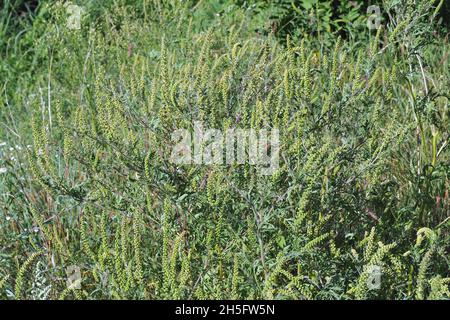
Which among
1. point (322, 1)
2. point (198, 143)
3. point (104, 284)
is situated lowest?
point (104, 284)

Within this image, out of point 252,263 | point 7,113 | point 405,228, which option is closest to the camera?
point 252,263

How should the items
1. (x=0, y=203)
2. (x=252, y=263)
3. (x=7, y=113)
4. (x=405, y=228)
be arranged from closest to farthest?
(x=252, y=263), (x=405, y=228), (x=0, y=203), (x=7, y=113)

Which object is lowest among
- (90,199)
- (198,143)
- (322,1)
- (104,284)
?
(104,284)

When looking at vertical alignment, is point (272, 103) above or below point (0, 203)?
above

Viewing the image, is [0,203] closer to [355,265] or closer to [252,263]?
[252,263]

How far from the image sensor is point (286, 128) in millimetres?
2162

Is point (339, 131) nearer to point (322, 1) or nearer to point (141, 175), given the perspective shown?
point (141, 175)

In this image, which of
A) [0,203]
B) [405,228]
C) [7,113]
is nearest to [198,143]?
[405,228]

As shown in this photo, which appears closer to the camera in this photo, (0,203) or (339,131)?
(339,131)

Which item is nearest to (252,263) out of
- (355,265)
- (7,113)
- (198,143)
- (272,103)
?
(355,265)

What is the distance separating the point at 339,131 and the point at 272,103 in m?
0.21

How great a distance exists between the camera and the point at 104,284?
6.44 feet

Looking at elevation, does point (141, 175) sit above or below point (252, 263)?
above

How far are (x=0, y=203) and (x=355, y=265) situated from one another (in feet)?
4.53
